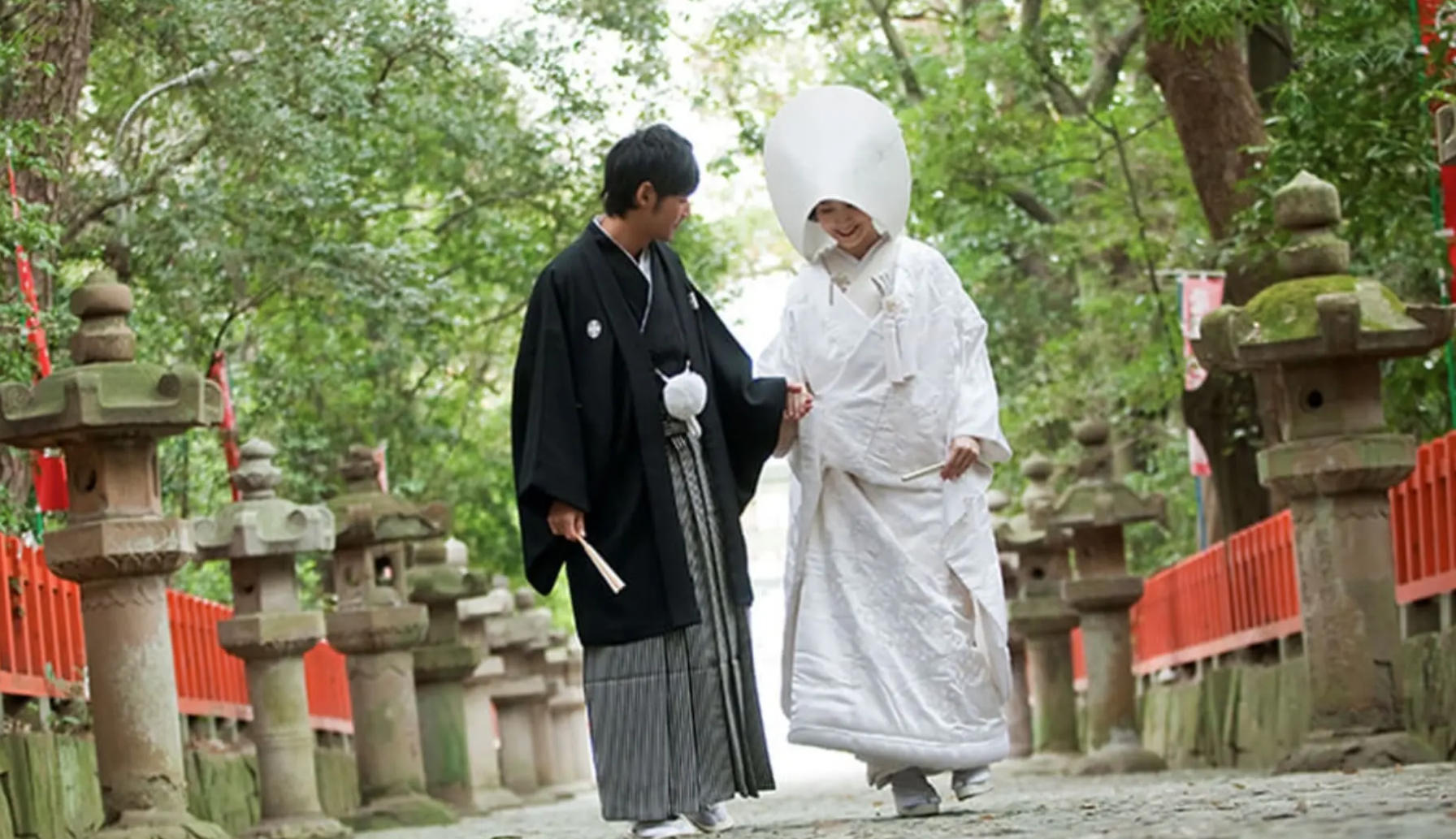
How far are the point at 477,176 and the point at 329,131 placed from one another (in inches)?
224

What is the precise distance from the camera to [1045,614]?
69.6 feet

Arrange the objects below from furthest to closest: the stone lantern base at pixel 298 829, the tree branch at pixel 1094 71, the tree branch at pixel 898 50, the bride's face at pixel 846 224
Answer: the tree branch at pixel 898 50 → the tree branch at pixel 1094 71 → the stone lantern base at pixel 298 829 → the bride's face at pixel 846 224

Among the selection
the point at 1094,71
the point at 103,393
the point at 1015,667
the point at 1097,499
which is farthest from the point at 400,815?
the point at 1094,71

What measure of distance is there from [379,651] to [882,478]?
29.3ft

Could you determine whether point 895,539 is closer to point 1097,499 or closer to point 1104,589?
point 1097,499

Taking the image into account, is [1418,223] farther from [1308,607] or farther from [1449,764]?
[1449,764]

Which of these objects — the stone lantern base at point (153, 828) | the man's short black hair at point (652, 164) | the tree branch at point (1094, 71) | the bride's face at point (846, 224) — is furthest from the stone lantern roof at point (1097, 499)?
the man's short black hair at point (652, 164)

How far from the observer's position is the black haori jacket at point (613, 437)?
8.04m

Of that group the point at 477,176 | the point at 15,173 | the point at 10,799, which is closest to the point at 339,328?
the point at 477,176

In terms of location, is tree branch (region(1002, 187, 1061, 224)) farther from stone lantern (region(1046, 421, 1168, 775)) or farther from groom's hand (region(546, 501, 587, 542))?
groom's hand (region(546, 501, 587, 542))

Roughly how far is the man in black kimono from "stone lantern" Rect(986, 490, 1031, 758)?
14.3 metres

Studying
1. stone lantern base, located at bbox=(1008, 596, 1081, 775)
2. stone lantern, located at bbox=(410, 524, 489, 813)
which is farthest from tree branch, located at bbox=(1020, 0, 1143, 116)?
stone lantern, located at bbox=(410, 524, 489, 813)

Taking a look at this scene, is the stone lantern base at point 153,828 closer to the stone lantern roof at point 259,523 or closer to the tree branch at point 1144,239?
the stone lantern roof at point 259,523

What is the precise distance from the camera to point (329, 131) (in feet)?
56.8
